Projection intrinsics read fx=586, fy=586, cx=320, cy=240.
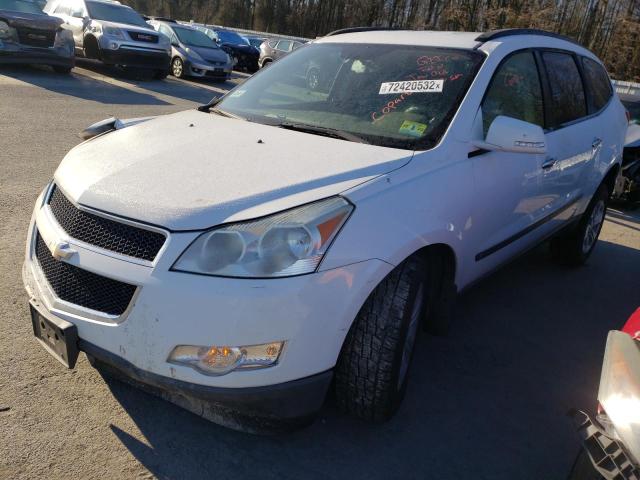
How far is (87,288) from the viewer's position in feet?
7.46

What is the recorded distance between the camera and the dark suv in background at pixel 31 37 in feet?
38.1

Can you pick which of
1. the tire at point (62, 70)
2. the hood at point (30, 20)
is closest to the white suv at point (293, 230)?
the hood at point (30, 20)

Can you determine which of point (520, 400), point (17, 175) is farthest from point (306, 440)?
point (17, 175)

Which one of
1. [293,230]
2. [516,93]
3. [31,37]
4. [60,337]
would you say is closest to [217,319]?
Answer: [293,230]

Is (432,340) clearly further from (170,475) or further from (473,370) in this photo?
(170,475)

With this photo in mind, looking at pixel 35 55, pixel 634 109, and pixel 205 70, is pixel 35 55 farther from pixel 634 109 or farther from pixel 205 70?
pixel 634 109

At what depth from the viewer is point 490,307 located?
423cm

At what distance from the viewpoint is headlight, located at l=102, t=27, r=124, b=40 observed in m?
13.6

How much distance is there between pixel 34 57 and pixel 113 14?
10.3 feet

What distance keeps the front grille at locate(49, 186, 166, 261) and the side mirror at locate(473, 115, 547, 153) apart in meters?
1.73

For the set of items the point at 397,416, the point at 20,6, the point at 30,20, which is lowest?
the point at 397,416

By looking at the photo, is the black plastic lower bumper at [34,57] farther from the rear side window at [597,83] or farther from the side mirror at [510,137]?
the side mirror at [510,137]

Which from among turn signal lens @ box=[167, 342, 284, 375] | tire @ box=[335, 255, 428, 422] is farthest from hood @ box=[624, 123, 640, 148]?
turn signal lens @ box=[167, 342, 284, 375]

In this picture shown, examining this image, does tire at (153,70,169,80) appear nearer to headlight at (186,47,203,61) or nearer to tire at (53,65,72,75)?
headlight at (186,47,203,61)
